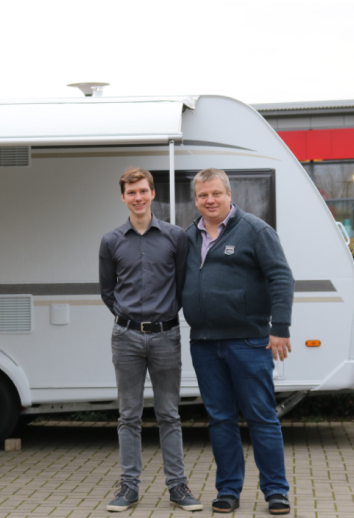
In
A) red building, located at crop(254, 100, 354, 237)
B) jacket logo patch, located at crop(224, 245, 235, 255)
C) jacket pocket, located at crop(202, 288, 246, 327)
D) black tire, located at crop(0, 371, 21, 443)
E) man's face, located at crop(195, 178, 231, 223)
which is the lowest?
black tire, located at crop(0, 371, 21, 443)

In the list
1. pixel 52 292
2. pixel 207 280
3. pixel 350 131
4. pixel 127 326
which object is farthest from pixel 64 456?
pixel 350 131

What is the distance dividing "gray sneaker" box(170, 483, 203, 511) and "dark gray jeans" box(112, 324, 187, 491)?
5cm

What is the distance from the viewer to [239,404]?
454 cm

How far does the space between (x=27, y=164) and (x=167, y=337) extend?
2466 millimetres

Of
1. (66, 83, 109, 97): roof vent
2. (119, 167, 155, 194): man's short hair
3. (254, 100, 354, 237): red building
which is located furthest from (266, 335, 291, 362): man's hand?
(254, 100, 354, 237): red building

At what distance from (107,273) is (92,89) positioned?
2.63m

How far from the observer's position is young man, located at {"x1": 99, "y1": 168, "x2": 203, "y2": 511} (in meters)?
4.50

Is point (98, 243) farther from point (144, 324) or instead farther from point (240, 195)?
point (144, 324)

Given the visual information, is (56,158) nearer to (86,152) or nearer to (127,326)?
(86,152)

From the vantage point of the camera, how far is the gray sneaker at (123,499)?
14.9 feet

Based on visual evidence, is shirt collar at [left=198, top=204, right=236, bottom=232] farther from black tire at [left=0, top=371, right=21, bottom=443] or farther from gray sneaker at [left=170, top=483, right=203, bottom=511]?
black tire at [left=0, top=371, right=21, bottom=443]

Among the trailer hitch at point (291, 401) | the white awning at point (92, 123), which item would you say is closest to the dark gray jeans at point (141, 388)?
the white awning at point (92, 123)

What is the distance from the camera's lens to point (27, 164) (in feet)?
20.6

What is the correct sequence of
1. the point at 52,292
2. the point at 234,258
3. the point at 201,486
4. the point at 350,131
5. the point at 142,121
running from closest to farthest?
the point at 234,258
the point at 201,486
the point at 142,121
the point at 52,292
the point at 350,131
